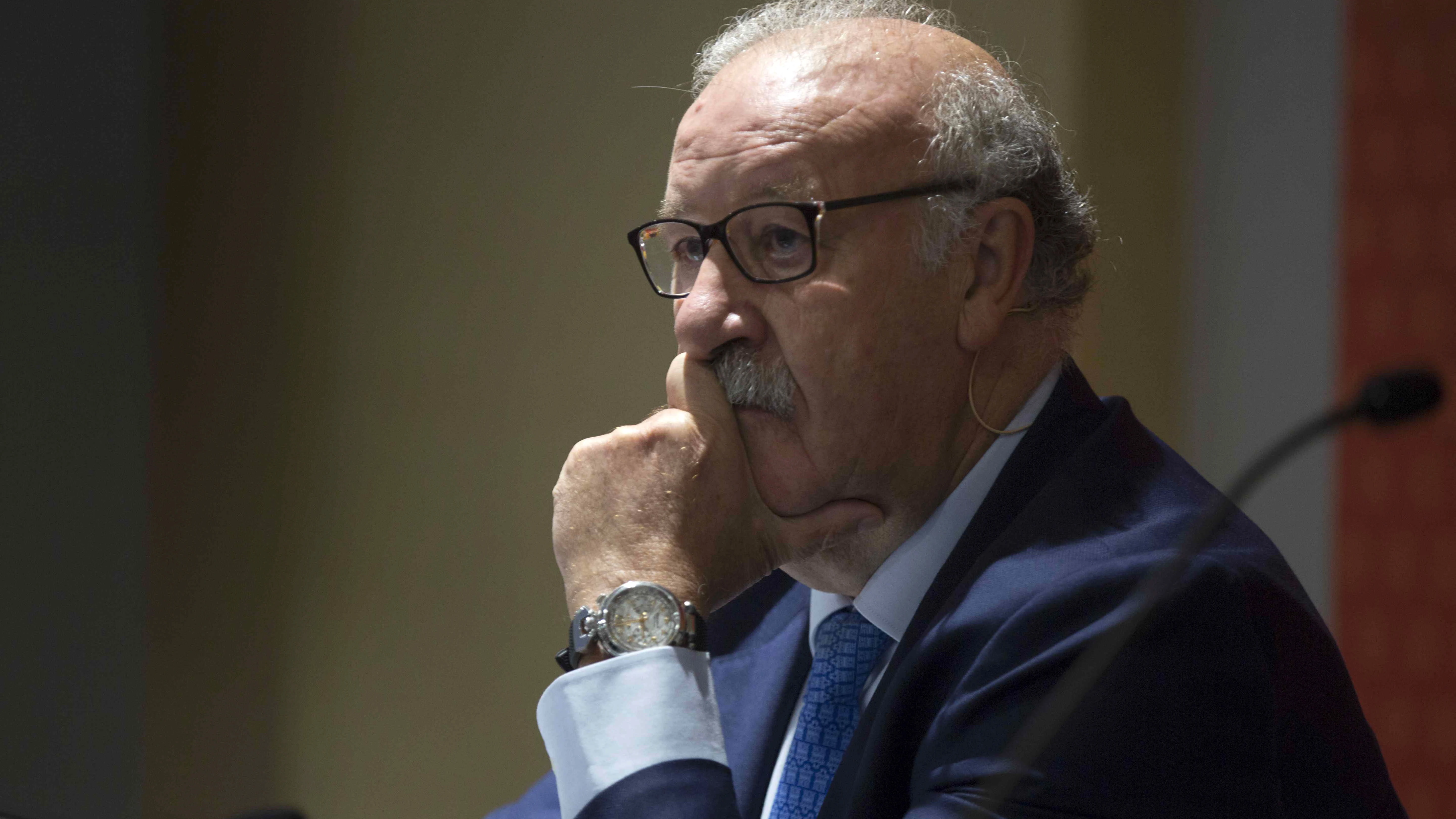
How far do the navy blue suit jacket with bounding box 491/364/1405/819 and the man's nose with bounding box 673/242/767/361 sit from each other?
1.01ft

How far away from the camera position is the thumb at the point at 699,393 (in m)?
1.22

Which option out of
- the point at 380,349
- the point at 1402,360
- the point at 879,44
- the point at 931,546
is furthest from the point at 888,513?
the point at 380,349

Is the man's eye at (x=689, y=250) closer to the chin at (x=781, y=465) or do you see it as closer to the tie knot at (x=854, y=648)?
the chin at (x=781, y=465)

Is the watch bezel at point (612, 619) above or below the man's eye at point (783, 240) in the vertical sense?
below

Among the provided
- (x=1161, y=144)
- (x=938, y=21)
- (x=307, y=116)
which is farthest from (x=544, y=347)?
(x=1161, y=144)

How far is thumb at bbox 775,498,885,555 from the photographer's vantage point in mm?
1240

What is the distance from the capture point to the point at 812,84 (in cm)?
124

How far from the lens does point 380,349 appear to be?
254cm

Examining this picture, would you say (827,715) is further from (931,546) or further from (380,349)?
(380,349)

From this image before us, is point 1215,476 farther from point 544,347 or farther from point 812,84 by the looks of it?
point 544,347

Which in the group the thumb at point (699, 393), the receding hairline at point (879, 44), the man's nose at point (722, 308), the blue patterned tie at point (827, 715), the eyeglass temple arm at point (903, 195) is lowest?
the blue patterned tie at point (827, 715)

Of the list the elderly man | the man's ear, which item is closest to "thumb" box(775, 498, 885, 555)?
the elderly man

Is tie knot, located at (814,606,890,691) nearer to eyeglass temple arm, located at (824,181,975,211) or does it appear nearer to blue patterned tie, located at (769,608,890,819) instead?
blue patterned tie, located at (769,608,890,819)

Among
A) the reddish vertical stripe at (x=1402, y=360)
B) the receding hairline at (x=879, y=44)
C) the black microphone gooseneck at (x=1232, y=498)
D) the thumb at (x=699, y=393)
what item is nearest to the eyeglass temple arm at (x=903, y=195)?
the receding hairline at (x=879, y=44)
